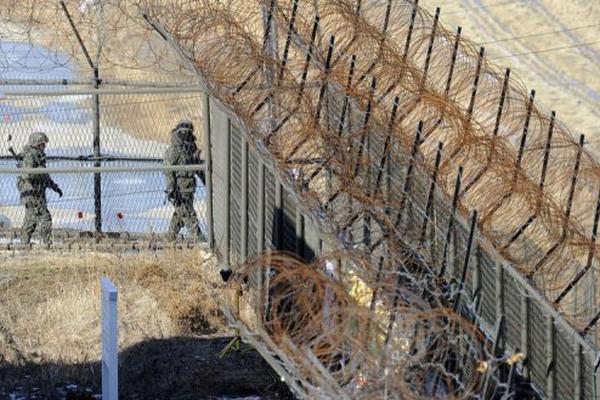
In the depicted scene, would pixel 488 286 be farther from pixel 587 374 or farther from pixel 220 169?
pixel 220 169

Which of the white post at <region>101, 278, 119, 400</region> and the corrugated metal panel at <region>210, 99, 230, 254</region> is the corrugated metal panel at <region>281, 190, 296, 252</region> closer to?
the white post at <region>101, 278, 119, 400</region>

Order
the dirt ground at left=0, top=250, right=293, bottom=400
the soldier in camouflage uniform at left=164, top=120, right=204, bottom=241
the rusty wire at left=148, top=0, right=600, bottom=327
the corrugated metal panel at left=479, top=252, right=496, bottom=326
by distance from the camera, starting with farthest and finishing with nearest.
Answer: the soldier in camouflage uniform at left=164, top=120, right=204, bottom=241 < the dirt ground at left=0, top=250, right=293, bottom=400 < the rusty wire at left=148, top=0, right=600, bottom=327 < the corrugated metal panel at left=479, top=252, right=496, bottom=326

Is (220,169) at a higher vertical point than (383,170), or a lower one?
higher

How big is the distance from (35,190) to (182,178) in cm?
146

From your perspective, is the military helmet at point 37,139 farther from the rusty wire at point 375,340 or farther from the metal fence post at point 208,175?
the rusty wire at point 375,340

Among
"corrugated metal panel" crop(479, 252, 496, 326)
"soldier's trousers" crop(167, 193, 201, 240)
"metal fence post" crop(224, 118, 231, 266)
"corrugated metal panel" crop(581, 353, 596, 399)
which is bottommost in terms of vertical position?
"corrugated metal panel" crop(581, 353, 596, 399)

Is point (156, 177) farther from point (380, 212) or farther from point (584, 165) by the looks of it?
point (380, 212)

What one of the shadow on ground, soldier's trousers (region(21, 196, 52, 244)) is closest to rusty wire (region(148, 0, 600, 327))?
the shadow on ground

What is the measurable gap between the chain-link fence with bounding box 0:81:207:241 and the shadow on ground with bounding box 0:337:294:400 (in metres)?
2.24

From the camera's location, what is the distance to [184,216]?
43.8ft

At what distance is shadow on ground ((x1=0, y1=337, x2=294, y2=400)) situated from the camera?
416 inches

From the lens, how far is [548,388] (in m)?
9.27

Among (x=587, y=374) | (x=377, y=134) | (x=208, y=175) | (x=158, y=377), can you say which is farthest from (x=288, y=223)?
(x=208, y=175)

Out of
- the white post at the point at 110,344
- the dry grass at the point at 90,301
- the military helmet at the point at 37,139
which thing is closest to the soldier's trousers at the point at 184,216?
the dry grass at the point at 90,301
